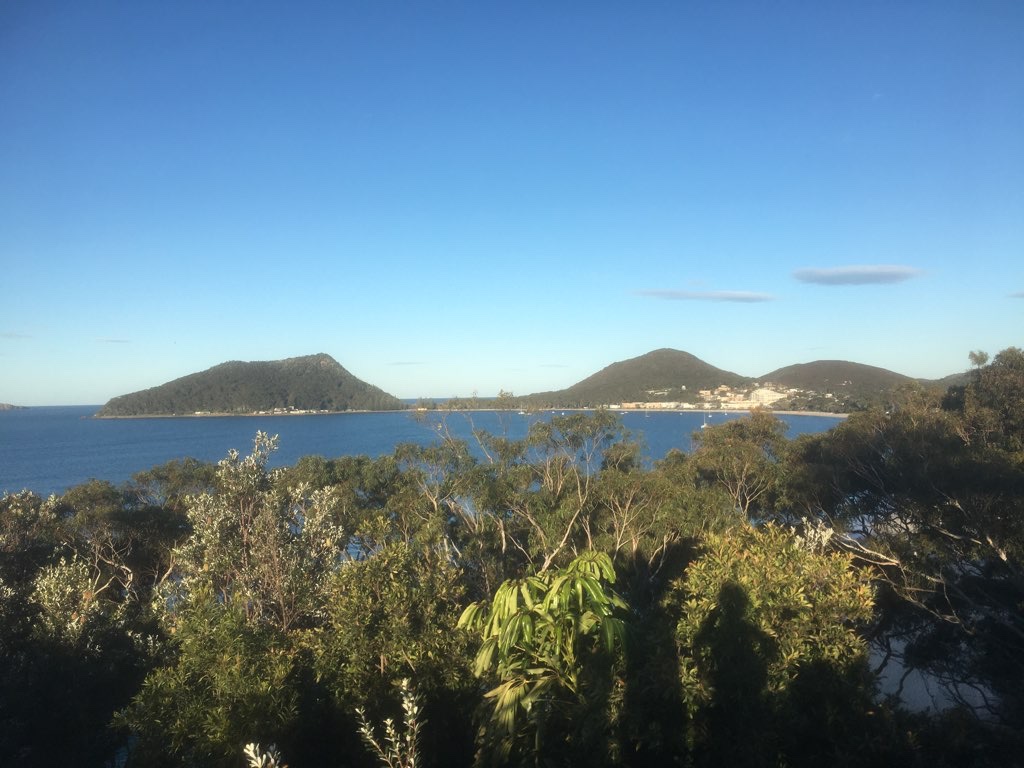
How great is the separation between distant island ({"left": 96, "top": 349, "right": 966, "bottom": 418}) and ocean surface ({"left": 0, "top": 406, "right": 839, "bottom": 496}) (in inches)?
281

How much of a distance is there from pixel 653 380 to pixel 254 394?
88.6 metres

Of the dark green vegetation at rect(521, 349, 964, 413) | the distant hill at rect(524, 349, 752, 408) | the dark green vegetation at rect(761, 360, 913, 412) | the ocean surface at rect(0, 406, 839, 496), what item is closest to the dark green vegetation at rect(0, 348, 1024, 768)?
the ocean surface at rect(0, 406, 839, 496)

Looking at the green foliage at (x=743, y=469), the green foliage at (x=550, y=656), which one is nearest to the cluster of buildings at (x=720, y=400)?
the green foliage at (x=743, y=469)

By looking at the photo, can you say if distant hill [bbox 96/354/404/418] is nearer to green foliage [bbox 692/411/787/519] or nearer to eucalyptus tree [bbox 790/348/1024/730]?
green foliage [bbox 692/411/787/519]

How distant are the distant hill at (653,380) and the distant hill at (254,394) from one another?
45.6m

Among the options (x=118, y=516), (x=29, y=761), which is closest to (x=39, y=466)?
(x=118, y=516)

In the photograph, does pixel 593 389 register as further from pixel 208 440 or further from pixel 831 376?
pixel 208 440

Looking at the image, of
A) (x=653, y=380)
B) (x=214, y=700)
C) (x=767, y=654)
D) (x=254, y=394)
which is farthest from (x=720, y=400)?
(x=214, y=700)

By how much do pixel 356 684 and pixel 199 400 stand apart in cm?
14215

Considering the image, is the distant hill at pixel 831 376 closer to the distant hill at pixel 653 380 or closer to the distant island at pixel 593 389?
the distant island at pixel 593 389

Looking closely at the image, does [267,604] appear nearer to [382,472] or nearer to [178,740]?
[178,740]

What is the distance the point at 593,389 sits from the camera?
138 meters

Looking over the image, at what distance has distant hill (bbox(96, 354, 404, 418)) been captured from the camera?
431 feet

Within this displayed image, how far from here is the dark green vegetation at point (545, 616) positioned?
452 centimetres
